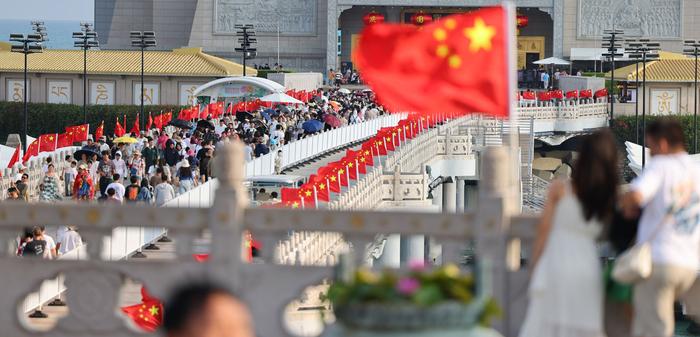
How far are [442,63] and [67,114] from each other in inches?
2787

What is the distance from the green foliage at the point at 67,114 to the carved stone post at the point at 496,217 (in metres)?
68.0

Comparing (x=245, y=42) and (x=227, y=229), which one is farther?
(x=245, y=42)

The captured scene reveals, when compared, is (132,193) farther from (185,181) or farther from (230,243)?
(230,243)

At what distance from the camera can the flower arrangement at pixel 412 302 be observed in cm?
962

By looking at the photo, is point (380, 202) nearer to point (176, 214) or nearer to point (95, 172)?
point (95, 172)

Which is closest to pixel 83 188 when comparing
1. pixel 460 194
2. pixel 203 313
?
pixel 203 313

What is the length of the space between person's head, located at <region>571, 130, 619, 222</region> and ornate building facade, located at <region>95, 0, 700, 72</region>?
342 feet

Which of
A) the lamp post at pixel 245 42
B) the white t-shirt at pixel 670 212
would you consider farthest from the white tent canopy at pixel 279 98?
the white t-shirt at pixel 670 212

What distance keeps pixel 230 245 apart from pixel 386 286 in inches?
141

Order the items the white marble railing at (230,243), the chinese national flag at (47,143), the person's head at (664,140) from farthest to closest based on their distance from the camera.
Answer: the chinese national flag at (47,143)
the white marble railing at (230,243)
the person's head at (664,140)

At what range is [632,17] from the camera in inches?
4631

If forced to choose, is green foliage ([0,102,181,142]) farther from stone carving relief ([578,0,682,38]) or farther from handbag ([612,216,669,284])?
handbag ([612,216,669,284])

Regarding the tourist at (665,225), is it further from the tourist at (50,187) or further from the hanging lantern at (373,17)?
the hanging lantern at (373,17)

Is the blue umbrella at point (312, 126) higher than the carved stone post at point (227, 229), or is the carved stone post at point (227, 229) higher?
the blue umbrella at point (312, 126)
